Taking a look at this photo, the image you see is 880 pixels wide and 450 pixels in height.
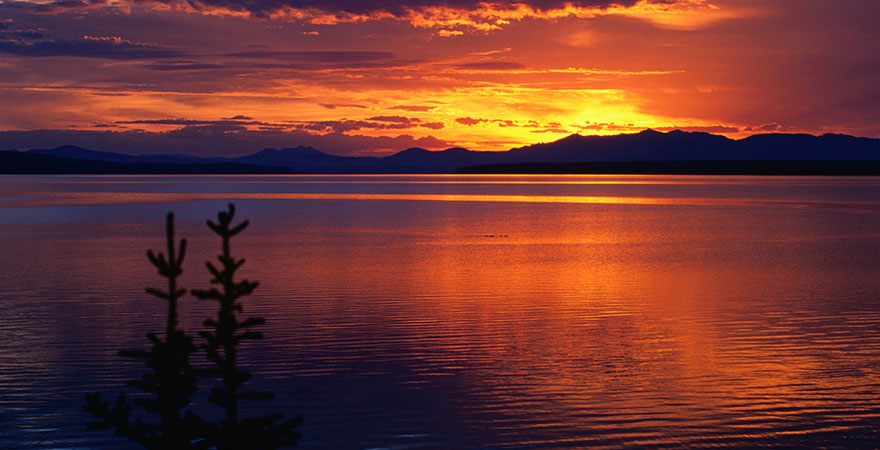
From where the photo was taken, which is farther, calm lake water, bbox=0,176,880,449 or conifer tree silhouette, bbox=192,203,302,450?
calm lake water, bbox=0,176,880,449

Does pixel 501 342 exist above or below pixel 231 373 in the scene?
below

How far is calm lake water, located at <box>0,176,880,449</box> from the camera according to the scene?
8727mm

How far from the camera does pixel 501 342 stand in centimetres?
1259

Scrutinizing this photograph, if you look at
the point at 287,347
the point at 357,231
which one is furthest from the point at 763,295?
the point at 357,231

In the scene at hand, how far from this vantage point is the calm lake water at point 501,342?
8727 mm

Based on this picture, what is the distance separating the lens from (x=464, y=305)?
1608 centimetres

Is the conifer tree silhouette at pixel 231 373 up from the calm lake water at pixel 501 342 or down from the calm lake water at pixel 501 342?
up

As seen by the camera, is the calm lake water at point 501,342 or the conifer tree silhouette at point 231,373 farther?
the calm lake water at point 501,342

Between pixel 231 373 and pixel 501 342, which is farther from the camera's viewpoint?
pixel 501 342

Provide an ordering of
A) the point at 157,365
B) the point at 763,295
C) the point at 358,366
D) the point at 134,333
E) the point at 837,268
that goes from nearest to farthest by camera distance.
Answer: the point at 157,365 < the point at 358,366 < the point at 134,333 < the point at 763,295 < the point at 837,268

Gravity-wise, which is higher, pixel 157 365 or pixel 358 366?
pixel 157 365

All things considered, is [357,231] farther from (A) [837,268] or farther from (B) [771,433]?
(B) [771,433]

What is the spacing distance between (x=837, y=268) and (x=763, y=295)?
620cm

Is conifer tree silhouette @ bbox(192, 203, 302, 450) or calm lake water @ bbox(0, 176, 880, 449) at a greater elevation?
conifer tree silhouette @ bbox(192, 203, 302, 450)
